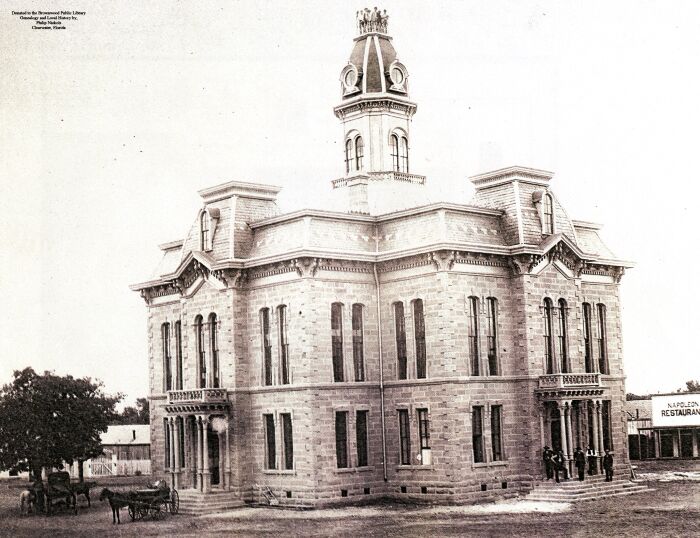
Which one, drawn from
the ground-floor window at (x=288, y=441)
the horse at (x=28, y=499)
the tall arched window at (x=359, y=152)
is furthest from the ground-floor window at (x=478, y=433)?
the horse at (x=28, y=499)

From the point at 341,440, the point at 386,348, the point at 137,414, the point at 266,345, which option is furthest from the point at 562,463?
the point at 137,414

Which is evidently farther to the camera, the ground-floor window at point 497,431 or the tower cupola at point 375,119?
the tower cupola at point 375,119

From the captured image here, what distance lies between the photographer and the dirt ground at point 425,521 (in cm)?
3475

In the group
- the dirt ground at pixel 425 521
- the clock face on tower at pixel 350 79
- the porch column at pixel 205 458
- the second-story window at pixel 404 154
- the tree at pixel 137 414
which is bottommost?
the dirt ground at pixel 425 521

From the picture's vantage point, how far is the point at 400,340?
4506 cm

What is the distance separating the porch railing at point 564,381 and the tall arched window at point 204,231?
15.5 metres

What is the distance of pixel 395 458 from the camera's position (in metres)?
44.5

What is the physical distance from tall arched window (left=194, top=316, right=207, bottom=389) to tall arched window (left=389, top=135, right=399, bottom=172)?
40.0 ft

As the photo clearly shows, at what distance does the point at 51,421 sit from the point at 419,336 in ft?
56.5

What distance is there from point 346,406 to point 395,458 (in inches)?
119

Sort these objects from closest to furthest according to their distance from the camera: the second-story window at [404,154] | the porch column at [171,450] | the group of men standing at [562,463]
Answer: the group of men standing at [562,463]
the porch column at [171,450]
the second-story window at [404,154]

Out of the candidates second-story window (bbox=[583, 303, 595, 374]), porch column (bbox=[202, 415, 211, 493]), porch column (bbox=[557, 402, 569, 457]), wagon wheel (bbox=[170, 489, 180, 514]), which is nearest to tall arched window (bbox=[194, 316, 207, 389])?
porch column (bbox=[202, 415, 211, 493])

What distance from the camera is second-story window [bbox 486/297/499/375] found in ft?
146

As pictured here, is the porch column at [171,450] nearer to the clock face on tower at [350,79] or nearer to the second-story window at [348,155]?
the second-story window at [348,155]
